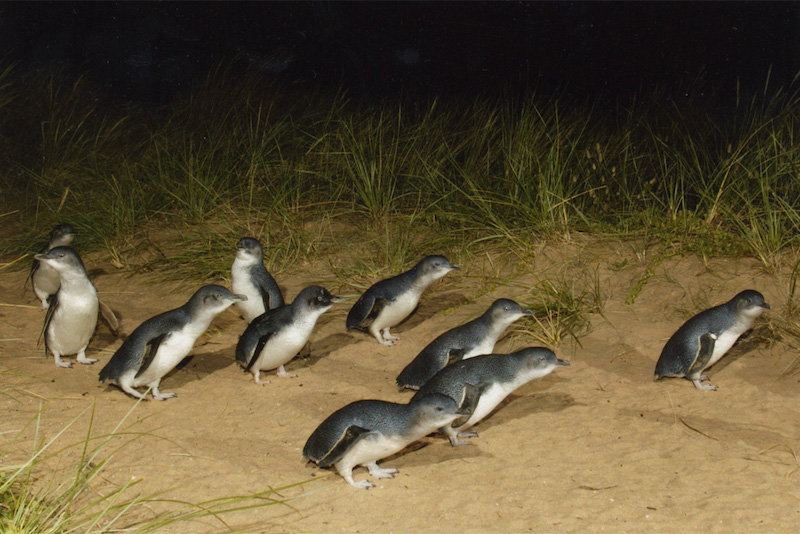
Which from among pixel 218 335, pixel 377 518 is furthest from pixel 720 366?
pixel 218 335

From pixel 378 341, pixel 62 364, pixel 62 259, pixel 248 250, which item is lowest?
pixel 378 341

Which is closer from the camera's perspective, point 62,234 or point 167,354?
point 167,354

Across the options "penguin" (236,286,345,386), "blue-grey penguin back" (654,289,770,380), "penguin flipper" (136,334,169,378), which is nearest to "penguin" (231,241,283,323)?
"penguin" (236,286,345,386)

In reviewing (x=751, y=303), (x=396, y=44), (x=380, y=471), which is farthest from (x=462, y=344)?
(x=396, y=44)

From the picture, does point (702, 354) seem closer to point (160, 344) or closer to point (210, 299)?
point (210, 299)

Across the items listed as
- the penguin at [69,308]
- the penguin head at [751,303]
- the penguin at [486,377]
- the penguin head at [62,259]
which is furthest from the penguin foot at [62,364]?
the penguin head at [751,303]

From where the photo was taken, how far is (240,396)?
15.0 ft

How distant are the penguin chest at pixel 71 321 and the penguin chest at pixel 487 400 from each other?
2.45 m

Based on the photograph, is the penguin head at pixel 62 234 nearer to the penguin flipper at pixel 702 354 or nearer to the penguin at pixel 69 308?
the penguin at pixel 69 308

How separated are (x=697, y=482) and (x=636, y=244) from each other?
8.78ft

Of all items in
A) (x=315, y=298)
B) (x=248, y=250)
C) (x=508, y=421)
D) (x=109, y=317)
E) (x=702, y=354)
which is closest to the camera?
(x=508, y=421)

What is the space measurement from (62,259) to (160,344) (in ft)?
3.02

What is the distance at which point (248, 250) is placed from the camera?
547cm

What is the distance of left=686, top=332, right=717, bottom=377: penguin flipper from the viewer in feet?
14.2
